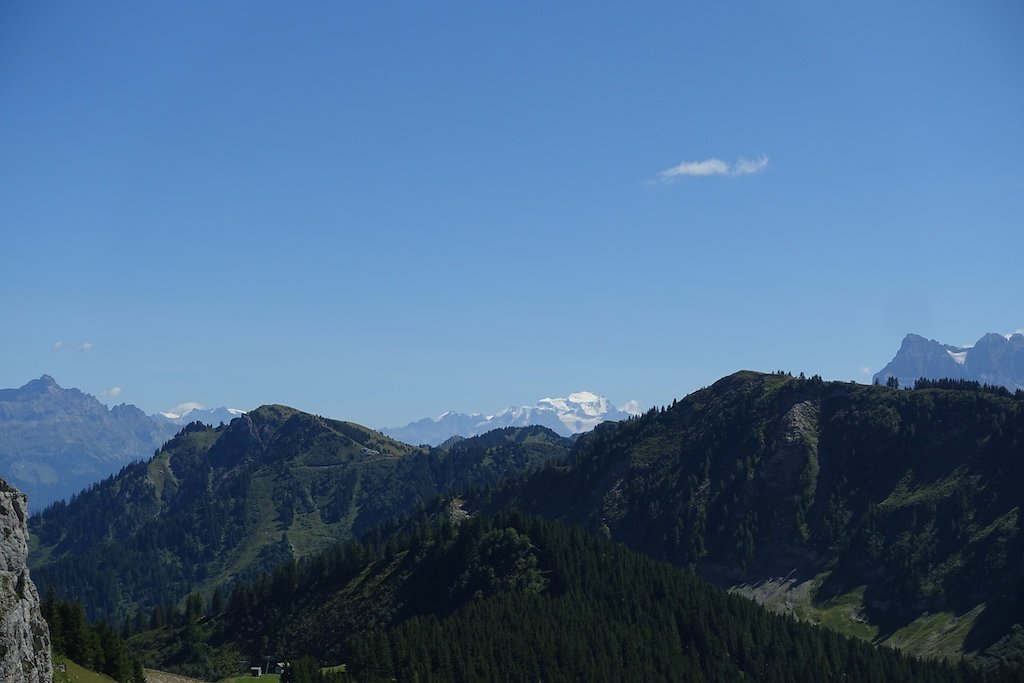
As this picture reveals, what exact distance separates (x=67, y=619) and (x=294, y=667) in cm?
4039

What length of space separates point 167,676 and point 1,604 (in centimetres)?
7884

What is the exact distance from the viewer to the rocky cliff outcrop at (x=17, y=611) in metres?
102

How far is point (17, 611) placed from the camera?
104750 mm

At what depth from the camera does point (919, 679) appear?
196 metres

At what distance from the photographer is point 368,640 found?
582 feet

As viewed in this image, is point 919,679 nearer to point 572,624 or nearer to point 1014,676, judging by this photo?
point 1014,676

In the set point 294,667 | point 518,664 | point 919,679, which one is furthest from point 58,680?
point 919,679

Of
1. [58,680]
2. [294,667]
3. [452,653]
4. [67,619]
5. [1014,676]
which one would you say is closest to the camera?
[58,680]

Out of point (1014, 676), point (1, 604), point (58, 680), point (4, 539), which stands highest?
point (4, 539)

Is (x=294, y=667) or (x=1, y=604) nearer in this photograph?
(x=1, y=604)

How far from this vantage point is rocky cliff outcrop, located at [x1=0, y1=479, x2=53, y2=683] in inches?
3996

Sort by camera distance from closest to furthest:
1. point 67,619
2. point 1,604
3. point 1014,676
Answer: point 1,604
point 67,619
point 1014,676

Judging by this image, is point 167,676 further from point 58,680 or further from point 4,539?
point 4,539

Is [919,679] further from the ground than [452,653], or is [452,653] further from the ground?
[452,653]
